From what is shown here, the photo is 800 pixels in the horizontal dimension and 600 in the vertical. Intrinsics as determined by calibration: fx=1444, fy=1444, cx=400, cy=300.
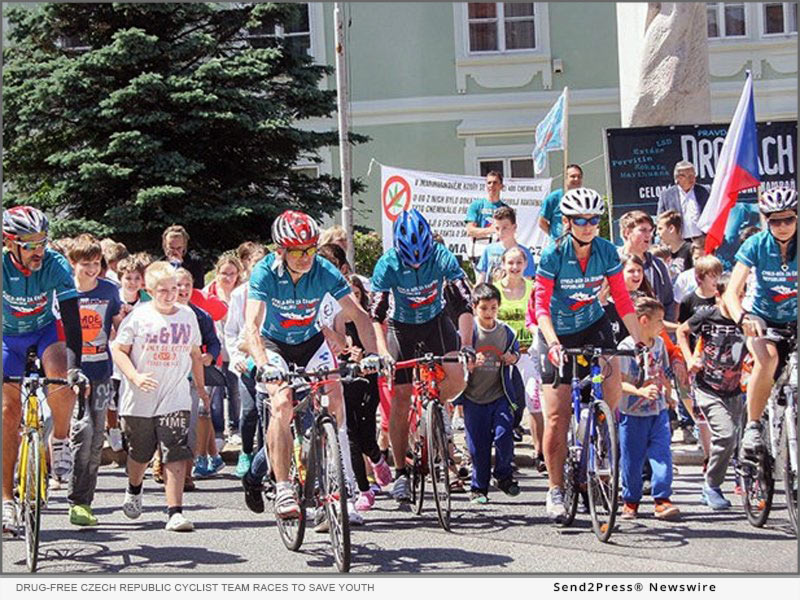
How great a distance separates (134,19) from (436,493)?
48.3 ft

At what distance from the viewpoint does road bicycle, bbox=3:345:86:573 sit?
8461mm

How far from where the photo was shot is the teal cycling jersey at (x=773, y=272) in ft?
30.5

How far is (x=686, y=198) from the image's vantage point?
14.9m

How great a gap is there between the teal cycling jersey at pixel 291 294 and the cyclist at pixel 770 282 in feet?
8.45

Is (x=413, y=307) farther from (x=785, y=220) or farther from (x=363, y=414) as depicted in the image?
(x=785, y=220)

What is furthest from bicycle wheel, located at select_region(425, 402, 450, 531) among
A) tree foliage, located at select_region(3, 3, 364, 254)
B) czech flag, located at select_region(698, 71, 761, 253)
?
tree foliage, located at select_region(3, 3, 364, 254)

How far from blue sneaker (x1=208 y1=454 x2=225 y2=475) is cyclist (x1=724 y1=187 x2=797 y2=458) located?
5.17 meters

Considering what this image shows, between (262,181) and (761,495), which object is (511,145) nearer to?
(262,181)

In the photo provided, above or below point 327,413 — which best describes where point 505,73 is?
above

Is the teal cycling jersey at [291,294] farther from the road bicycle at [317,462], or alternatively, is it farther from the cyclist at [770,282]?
the cyclist at [770,282]

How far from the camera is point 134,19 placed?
2253cm

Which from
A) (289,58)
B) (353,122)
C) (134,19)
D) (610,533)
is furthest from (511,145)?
(610,533)
